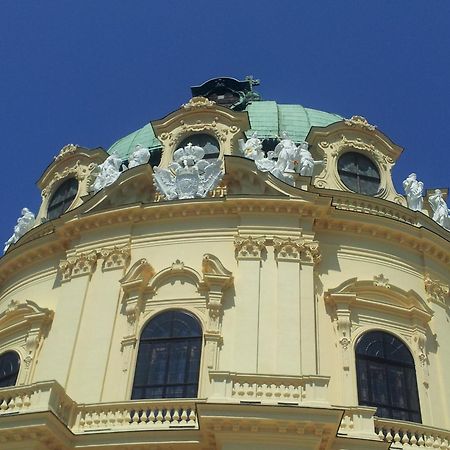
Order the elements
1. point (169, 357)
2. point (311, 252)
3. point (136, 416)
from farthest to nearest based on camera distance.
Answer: point (311, 252) → point (169, 357) → point (136, 416)

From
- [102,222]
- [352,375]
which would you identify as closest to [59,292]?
[102,222]

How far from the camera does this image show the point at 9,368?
20.2 m

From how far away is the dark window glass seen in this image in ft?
79.7

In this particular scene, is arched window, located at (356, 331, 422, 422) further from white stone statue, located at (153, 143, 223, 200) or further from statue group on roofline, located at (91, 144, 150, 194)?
statue group on roofline, located at (91, 144, 150, 194)

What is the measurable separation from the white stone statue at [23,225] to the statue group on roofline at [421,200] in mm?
12531

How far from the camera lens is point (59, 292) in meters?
20.2

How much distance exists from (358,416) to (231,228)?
6.27 meters

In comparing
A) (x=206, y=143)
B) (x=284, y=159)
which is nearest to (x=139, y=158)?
(x=206, y=143)

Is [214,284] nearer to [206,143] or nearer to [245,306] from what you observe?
[245,306]

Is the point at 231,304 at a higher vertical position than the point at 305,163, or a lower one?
lower

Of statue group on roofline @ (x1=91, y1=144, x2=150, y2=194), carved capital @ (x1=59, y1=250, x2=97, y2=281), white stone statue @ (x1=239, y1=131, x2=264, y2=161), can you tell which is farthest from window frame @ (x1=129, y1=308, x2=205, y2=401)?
white stone statue @ (x1=239, y1=131, x2=264, y2=161)

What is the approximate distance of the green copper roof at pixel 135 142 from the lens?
2611 cm

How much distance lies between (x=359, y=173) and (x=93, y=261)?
29.0 feet

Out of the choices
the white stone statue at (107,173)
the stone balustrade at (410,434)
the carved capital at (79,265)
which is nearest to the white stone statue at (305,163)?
the white stone statue at (107,173)
